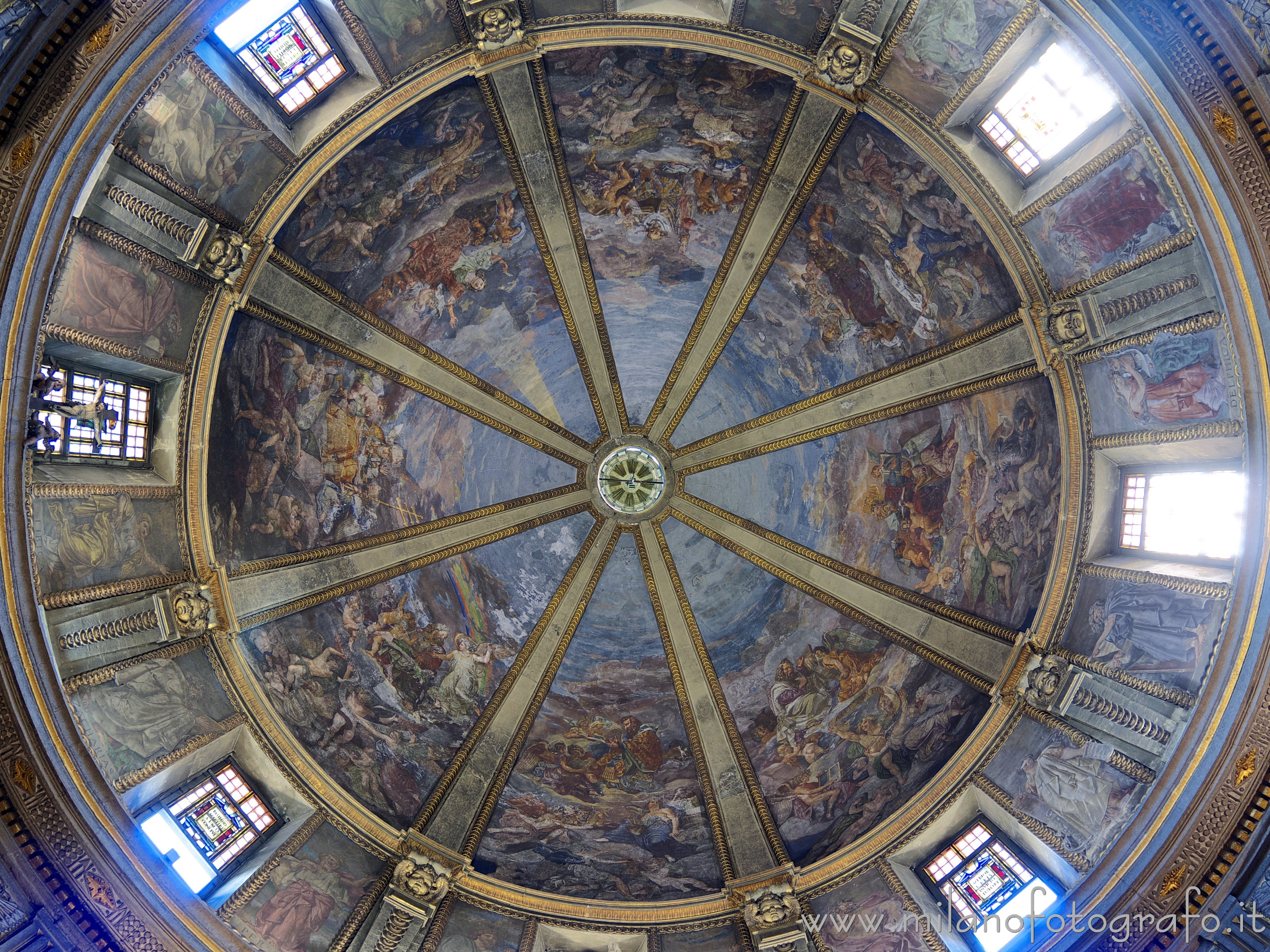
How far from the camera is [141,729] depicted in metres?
14.4

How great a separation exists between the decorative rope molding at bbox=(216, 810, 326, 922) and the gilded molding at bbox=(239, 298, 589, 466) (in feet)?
26.5

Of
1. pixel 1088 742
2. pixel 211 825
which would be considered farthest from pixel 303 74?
pixel 1088 742

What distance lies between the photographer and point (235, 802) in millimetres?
15734

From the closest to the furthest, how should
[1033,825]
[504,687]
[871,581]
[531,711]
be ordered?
1. [1033,825]
2. [871,581]
3. [531,711]
4. [504,687]

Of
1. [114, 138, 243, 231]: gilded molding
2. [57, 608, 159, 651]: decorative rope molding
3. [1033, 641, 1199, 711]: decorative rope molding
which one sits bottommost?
[57, 608, 159, 651]: decorative rope molding

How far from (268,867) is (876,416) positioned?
13.7 metres

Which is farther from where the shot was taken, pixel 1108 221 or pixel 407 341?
pixel 407 341

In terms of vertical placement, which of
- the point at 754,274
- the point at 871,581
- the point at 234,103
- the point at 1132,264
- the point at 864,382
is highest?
the point at 234,103

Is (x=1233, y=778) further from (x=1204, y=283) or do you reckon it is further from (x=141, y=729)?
(x=141, y=729)

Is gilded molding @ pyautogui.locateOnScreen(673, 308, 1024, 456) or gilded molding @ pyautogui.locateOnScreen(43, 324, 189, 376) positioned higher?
gilded molding @ pyautogui.locateOnScreen(673, 308, 1024, 456)

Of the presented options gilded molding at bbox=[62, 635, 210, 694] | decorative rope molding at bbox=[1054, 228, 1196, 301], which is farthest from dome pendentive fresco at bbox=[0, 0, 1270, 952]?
gilded molding at bbox=[62, 635, 210, 694]

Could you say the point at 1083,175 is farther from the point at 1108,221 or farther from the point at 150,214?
the point at 150,214

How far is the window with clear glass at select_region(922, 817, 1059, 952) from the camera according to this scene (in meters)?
14.6

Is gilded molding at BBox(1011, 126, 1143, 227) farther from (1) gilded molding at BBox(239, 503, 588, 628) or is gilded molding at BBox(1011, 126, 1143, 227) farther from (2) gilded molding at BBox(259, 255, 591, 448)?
(1) gilded molding at BBox(239, 503, 588, 628)
